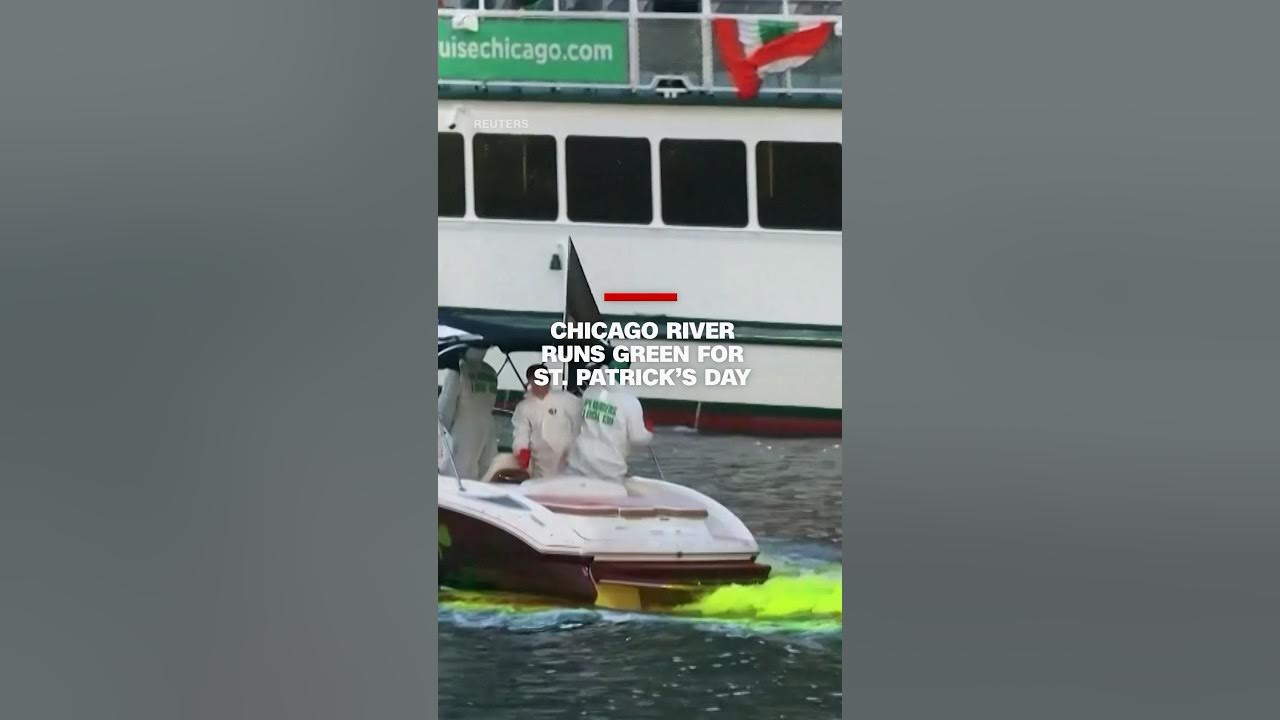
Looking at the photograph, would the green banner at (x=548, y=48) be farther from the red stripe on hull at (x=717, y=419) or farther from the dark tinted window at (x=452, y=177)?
the red stripe on hull at (x=717, y=419)

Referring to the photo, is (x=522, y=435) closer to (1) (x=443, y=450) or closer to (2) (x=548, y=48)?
(1) (x=443, y=450)

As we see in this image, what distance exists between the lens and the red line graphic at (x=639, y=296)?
447 cm

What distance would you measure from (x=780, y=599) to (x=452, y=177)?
1.58 meters

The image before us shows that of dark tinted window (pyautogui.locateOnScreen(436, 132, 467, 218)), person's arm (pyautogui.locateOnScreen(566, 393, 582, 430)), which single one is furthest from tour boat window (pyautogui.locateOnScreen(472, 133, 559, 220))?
person's arm (pyautogui.locateOnScreen(566, 393, 582, 430))

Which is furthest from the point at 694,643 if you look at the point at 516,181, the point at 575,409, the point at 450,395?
the point at 516,181

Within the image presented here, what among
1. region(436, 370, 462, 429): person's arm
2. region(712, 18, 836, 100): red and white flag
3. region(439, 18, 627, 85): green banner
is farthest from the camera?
region(436, 370, 462, 429): person's arm

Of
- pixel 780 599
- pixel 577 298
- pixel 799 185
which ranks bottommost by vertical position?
pixel 780 599

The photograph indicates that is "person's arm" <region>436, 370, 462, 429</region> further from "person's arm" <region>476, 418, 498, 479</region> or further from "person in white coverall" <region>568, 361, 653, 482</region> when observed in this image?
"person in white coverall" <region>568, 361, 653, 482</region>

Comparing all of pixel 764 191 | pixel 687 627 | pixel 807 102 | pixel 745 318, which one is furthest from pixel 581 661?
pixel 807 102

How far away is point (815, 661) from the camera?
4500mm

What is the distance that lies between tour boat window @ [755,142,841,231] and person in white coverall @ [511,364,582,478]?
792 millimetres

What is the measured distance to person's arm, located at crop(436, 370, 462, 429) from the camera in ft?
15.0

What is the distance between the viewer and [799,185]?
4426mm

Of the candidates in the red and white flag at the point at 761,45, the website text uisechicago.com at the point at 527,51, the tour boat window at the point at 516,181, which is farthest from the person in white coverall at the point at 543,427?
the red and white flag at the point at 761,45
